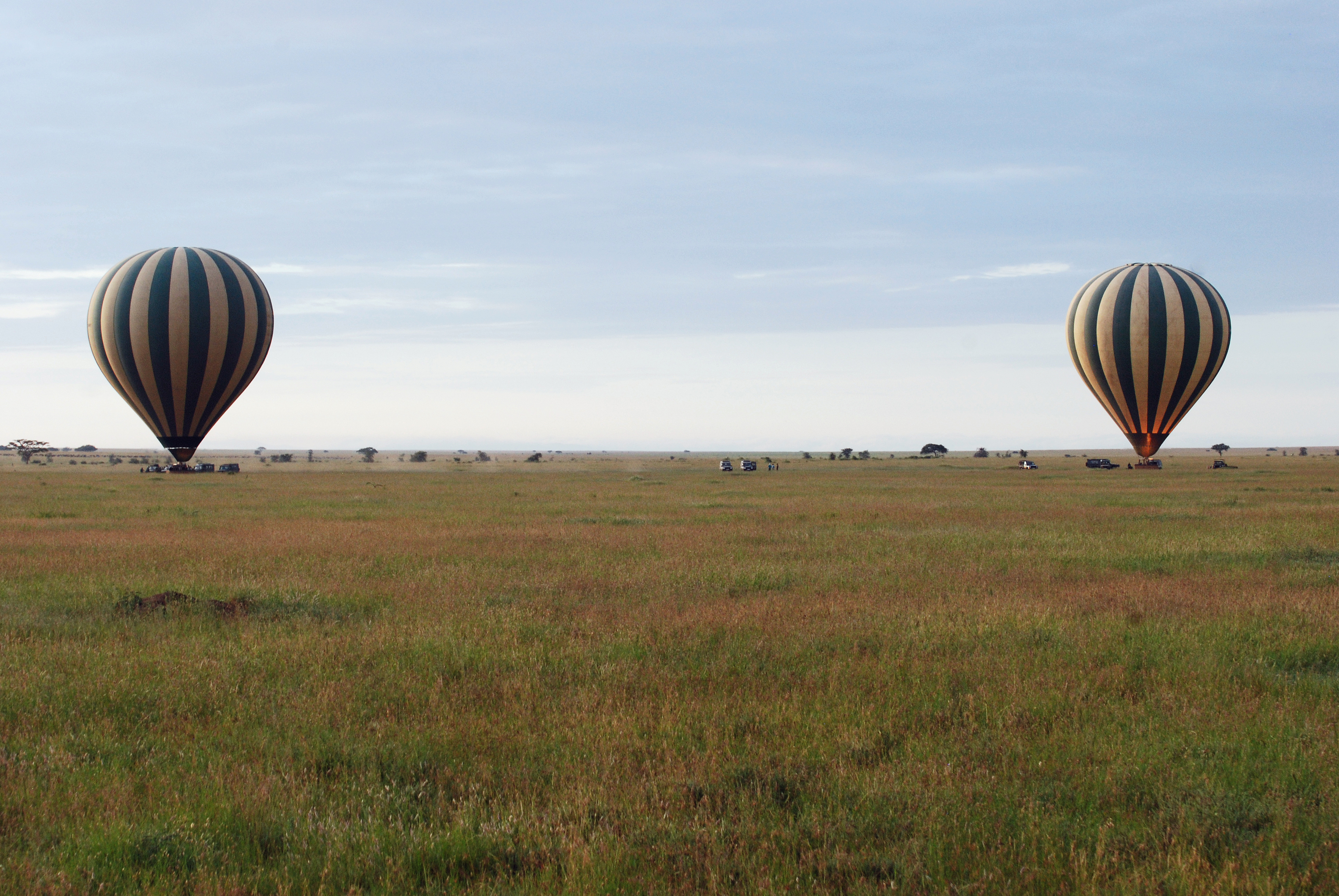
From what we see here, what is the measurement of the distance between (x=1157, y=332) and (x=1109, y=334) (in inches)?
107

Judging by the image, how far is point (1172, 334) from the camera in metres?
59.0

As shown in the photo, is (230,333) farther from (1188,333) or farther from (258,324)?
(1188,333)

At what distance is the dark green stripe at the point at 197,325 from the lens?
50.6m

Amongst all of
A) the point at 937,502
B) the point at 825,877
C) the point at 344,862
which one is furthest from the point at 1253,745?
the point at 937,502

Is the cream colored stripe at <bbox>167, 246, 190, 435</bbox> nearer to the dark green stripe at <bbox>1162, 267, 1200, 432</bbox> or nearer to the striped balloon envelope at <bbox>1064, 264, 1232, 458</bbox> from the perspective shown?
the striped balloon envelope at <bbox>1064, 264, 1232, 458</bbox>

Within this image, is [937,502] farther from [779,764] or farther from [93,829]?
[93,829]

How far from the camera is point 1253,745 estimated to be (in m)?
7.36

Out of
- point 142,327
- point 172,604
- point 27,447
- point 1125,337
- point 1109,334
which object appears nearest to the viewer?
point 172,604

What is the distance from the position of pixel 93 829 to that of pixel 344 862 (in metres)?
1.68

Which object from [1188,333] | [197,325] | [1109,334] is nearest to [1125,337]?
[1109,334]

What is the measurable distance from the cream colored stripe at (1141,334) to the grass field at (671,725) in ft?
146

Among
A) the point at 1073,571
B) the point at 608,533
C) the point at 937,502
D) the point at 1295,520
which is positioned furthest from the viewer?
the point at 937,502

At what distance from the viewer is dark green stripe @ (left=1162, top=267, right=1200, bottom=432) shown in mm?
59188

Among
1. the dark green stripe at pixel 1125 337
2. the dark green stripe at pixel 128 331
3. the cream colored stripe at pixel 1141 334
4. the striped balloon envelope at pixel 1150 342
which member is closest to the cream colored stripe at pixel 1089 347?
the striped balloon envelope at pixel 1150 342
